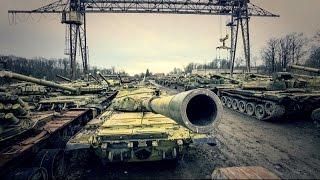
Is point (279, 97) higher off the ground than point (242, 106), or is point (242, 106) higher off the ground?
point (279, 97)

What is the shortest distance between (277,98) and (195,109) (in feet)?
29.4

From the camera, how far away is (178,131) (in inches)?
258

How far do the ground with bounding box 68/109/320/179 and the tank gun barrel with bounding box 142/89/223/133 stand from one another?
2.69 m

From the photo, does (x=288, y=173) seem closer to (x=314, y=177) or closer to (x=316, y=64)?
(x=314, y=177)

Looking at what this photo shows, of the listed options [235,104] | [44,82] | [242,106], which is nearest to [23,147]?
[44,82]

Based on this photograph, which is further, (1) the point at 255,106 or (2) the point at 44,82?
(1) the point at 255,106

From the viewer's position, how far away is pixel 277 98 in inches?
476

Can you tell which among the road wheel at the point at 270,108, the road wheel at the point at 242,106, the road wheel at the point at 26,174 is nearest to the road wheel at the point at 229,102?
the road wheel at the point at 242,106

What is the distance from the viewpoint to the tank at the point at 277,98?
12406 mm

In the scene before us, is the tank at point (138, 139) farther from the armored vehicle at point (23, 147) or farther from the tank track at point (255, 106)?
the tank track at point (255, 106)

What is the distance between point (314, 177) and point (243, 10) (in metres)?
26.7

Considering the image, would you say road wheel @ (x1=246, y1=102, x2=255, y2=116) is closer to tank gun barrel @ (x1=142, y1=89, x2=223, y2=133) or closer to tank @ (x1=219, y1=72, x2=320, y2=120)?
tank @ (x1=219, y1=72, x2=320, y2=120)

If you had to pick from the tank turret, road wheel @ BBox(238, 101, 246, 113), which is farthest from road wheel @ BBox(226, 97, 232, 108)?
the tank turret

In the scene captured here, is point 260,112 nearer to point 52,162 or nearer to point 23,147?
point 52,162
